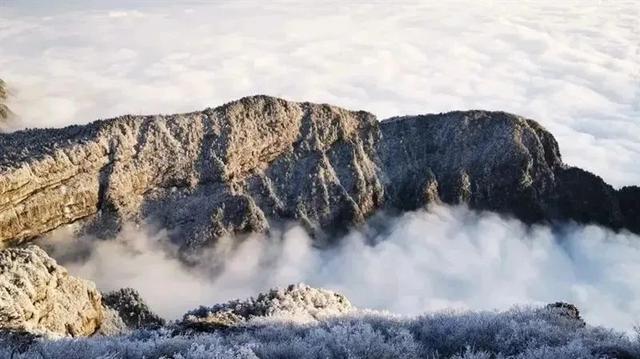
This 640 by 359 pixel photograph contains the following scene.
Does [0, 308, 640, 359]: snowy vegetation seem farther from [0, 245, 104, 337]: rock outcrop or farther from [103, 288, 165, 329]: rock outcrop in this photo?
[103, 288, 165, 329]: rock outcrop

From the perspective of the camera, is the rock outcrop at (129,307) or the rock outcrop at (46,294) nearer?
the rock outcrop at (46,294)

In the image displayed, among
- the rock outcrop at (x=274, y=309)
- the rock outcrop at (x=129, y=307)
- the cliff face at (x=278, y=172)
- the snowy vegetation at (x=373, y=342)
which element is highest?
the cliff face at (x=278, y=172)

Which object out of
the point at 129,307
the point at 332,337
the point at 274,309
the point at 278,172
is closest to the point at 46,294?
the point at 129,307

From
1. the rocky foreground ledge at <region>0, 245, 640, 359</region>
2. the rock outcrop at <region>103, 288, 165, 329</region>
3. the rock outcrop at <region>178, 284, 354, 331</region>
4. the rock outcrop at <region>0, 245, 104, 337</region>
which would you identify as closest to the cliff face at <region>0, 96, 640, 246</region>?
the rock outcrop at <region>103, 288, 165, 329</region>

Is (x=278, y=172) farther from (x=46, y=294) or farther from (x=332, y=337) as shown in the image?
(x=332, y=337)

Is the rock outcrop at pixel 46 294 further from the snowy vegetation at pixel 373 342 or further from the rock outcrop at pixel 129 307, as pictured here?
the snowy vegetation at pixel 373 342

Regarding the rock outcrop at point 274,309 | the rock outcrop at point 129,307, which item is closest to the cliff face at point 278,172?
the rock outcrop at point 129,307
